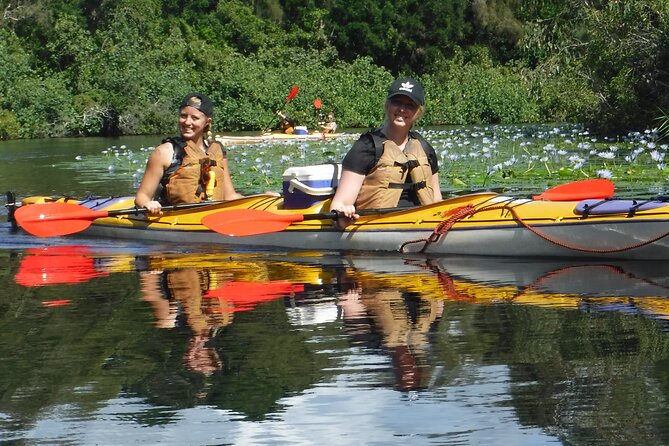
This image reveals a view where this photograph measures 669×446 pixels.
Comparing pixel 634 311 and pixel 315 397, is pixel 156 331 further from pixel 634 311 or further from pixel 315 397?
pixel 634 311

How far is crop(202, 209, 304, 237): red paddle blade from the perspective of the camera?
8430 millimetres

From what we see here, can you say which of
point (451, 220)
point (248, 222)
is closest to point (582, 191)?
point (451, 220)

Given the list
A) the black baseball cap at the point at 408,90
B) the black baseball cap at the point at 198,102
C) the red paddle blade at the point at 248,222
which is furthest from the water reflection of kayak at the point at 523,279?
the black baseball cap at the point at 198,102

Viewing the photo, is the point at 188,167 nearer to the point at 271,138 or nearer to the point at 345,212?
the point at 345,212

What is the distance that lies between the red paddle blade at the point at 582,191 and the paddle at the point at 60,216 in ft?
8.10

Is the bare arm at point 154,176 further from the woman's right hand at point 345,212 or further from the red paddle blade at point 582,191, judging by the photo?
the red paddle blade at point 582,191

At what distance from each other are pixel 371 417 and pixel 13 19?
40934 millimetres

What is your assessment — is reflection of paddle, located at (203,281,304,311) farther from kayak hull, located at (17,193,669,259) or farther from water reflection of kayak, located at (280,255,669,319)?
kayak hull, located at (17,193,669,259)

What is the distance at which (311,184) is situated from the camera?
862 cm

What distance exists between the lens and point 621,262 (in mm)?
7586

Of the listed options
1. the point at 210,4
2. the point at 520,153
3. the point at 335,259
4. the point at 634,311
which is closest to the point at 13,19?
the point at 210,4

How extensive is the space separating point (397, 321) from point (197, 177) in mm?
3656

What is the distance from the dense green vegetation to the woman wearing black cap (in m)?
10.7

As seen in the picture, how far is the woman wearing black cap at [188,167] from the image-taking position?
8953 millimetres
